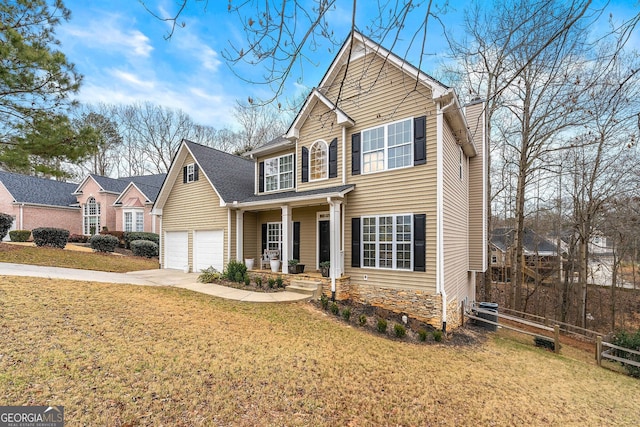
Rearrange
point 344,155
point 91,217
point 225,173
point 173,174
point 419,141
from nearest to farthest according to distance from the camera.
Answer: point 419,141 < point 344,155 < point 225,173 < point 173,174 < point 91,217

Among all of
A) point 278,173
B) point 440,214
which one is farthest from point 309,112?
point 440,214

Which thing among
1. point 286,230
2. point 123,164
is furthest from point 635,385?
point 123,164

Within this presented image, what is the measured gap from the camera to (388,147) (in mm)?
9133

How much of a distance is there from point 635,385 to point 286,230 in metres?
10.2

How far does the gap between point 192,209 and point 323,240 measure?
267 inches

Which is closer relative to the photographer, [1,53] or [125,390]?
[125,390]

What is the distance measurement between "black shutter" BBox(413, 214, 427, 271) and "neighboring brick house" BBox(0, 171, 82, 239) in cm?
2817

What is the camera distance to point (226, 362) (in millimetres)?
4566

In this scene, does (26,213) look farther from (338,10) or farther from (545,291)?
(545,291)

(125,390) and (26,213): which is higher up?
(26,213)

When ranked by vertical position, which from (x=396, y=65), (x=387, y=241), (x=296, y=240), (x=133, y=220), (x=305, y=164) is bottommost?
(x=296, y=240)

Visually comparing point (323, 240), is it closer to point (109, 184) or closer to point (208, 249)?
point (208, 249)

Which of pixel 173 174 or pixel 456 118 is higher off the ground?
pixel 456 118

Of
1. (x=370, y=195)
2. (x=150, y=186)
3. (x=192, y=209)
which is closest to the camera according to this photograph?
(x=370, y=195)
